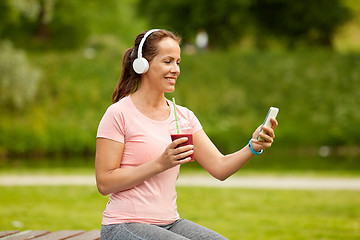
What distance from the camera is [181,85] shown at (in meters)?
28.8

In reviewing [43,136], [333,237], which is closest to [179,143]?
[333,237]

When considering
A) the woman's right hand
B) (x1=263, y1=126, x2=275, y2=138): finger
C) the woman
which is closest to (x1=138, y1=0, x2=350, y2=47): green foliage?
the woman

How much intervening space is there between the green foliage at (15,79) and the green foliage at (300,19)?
14.6 metres

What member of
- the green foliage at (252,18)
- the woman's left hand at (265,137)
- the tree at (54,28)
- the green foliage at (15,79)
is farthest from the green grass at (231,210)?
the tree at (54,28)

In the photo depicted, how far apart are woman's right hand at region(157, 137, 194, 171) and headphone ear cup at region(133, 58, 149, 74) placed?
20.4 inches

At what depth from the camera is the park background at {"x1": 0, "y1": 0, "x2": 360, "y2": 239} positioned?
23.7 metres

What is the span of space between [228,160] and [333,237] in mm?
4245

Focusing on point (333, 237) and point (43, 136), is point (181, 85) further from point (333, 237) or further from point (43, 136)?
point (333, 237)

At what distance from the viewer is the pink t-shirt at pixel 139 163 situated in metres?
3.12

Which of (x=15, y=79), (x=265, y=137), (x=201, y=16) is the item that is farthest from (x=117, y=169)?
(x=201, y=16)

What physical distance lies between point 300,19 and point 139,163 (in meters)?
31.7

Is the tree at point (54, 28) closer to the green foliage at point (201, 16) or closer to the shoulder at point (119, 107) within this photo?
the green foliage at point (201, 16)

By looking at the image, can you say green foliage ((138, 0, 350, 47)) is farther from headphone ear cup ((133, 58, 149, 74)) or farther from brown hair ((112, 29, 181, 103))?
Result: headphone ear cup ((133, 58, 149, 74))

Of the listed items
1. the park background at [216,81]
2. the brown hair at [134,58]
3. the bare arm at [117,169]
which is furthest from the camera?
the park background at [216,81]
